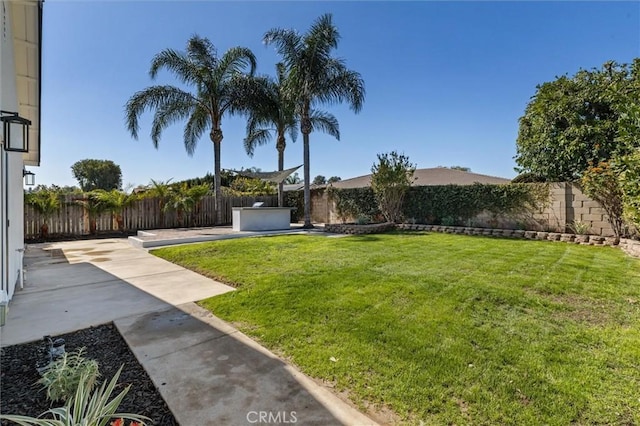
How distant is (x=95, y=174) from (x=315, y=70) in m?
47.5

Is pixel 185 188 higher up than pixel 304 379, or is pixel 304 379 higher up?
pixel 185 188

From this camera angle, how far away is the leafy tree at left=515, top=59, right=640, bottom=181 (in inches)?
413

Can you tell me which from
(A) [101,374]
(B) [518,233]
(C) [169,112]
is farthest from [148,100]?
(B) [518,233]

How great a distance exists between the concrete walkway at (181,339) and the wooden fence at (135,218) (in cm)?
641

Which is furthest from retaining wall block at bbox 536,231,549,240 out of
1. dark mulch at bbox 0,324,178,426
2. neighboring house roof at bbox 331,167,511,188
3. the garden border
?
dark mulch at bbox 0,324,178,426

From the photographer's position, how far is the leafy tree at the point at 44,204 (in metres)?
11.1

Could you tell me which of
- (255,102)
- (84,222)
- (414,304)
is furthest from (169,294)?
(255,102)

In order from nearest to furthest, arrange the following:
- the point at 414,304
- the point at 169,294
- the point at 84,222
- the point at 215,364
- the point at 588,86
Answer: the point at 215,364
the point at 414,304
the point at 169,294
the point at 588,86
the point at 84,222

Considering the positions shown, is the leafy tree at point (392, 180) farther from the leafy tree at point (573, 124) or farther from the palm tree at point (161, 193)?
the palm tree at point (161, 193)

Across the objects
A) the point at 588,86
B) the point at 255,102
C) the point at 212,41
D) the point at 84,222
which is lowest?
the point at 84,222

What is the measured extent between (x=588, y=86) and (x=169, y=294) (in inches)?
587

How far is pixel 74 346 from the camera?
3076 mm

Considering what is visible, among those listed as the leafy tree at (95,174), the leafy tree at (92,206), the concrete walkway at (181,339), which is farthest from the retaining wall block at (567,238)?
the leafy tree at (95,174)

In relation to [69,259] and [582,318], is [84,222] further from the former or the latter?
[582,318]
